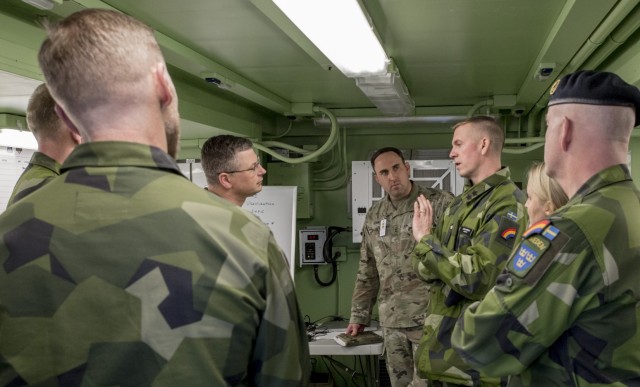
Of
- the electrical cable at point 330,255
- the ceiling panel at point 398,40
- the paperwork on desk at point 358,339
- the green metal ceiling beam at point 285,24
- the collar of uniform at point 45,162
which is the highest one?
the ceiling panel at point 398,40

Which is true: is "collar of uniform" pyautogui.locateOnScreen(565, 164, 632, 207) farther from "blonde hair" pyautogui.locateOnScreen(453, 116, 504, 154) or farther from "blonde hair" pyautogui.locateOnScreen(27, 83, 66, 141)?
"blonde hair" pyautogui.locateOnScreen(27, 83, 66, 141)

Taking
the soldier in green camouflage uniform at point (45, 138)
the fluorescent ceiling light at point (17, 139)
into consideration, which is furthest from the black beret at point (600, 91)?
the fluorescent ceiling light at point (17, 139)

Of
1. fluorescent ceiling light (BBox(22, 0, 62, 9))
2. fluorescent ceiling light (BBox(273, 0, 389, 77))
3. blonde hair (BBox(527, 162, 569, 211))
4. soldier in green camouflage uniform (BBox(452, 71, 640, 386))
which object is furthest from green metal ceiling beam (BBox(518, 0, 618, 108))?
fluorescent ceiling light (BBox(22, 0, 62, 9))

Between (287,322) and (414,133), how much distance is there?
466 centimetres

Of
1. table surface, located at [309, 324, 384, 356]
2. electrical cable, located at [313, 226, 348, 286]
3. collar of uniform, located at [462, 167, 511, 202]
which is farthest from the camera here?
electrical cable, located at [313, 226, 348, 286]

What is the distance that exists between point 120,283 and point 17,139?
266cm

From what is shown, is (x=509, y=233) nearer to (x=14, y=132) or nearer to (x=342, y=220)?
(x=14, y=132)

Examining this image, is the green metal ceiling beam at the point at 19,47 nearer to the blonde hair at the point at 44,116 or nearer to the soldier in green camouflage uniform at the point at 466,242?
the blonde hair at the point at 44,116

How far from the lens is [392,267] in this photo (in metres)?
3.59

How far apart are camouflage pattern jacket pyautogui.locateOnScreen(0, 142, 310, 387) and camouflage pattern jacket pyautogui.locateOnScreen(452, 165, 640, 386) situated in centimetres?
75

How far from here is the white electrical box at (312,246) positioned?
529 cm

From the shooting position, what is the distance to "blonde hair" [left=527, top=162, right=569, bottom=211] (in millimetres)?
2104

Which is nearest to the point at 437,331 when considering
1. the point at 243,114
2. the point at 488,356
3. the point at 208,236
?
the point at 488,356

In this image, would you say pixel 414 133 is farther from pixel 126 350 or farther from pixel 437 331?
pixel 126 350
